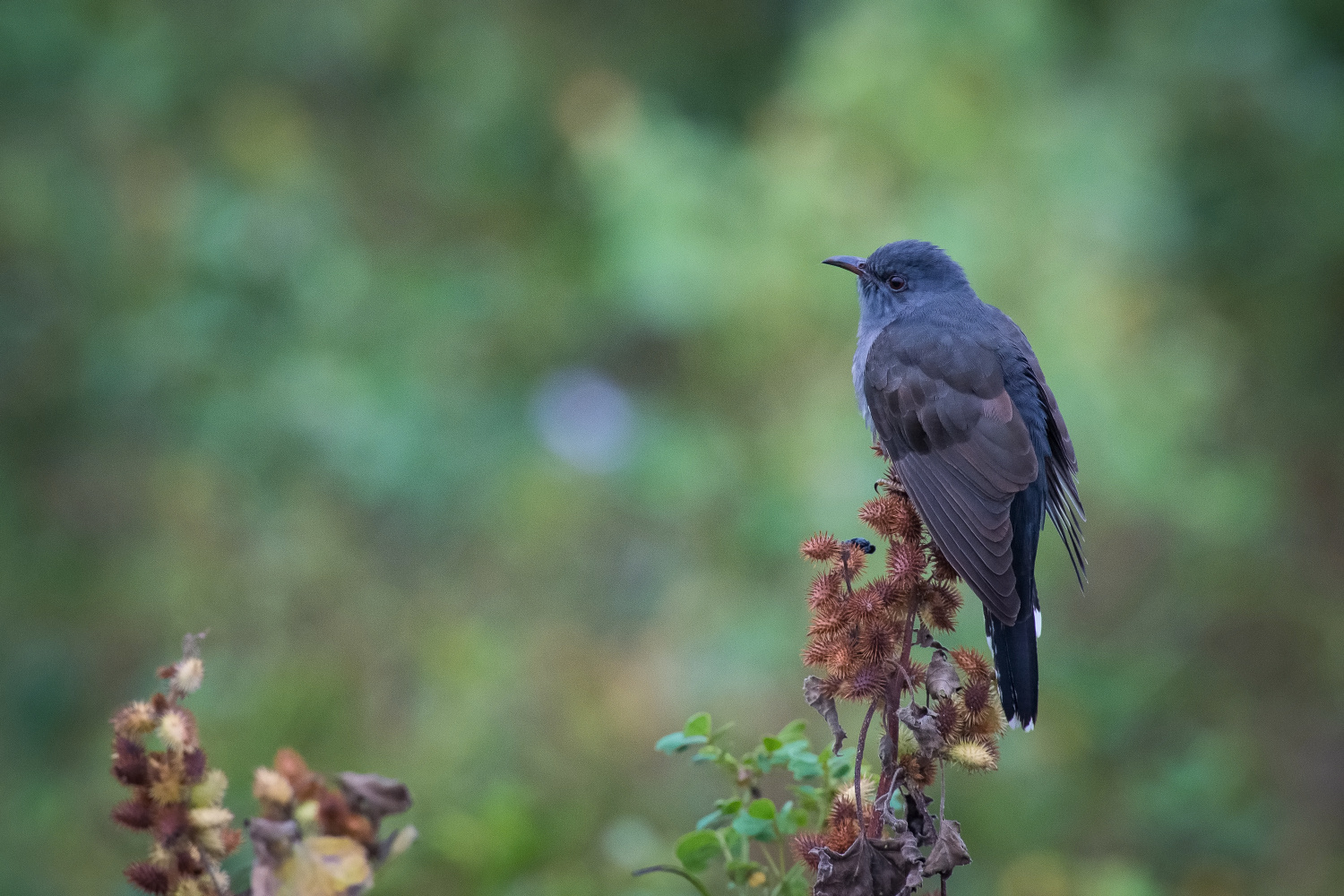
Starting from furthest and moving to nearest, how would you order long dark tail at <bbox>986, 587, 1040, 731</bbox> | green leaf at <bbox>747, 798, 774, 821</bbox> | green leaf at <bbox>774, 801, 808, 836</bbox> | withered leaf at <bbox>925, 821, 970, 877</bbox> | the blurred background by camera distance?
1. the blurred background
2. long dark tail at <bbox>986, 587, 1040, 731</bbox>
3. green leaf at <bbox>774, 801, 808, 836</bbox>
4. green leaf at <bbox>747, 798, 774, 821</bbox>
5. withered leaf at <bbox>925, 821, 970, 877</bbox>

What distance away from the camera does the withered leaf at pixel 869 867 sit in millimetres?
1261

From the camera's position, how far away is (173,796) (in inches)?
47.7

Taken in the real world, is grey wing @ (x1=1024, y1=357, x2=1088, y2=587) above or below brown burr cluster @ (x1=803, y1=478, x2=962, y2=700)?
above

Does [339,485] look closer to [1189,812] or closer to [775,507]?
[775,507]

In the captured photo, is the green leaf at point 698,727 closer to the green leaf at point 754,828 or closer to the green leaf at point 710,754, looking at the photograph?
the green leaf at point 710,754

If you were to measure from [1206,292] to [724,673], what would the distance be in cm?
384

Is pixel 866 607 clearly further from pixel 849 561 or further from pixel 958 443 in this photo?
pixel 958 443

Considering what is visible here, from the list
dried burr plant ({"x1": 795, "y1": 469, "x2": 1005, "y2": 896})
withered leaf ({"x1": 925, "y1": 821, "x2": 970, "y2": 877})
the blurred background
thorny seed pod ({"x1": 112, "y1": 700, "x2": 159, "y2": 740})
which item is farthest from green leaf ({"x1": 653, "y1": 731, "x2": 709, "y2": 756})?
the blurred background

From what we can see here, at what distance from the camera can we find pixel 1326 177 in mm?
6414

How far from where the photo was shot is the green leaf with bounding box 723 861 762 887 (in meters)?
1.64

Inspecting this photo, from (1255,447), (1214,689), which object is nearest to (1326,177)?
(1255,447)

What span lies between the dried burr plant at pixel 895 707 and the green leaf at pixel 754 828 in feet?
0.38

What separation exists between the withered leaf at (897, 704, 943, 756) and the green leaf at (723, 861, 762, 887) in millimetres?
424

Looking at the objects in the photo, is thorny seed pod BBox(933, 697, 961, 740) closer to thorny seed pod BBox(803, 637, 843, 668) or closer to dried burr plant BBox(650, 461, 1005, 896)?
dried burr plant BBox(650, 461, 1005, 896)
